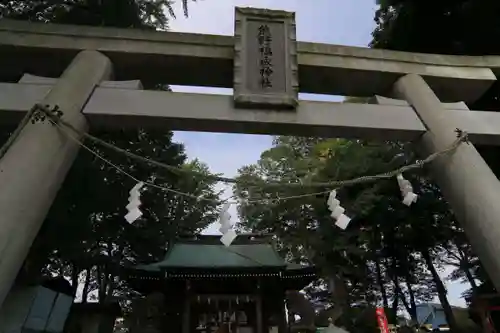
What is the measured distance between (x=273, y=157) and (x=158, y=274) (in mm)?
12873

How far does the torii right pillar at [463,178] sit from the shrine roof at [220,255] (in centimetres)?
564

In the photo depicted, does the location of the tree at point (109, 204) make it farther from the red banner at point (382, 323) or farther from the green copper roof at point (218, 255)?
the red banner at point (382, 323)

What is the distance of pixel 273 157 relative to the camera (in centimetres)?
2156

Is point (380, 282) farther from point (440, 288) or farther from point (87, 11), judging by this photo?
point (87, 11)

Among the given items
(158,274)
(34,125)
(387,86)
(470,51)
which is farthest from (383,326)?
(34,125)

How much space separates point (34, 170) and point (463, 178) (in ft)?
12.7

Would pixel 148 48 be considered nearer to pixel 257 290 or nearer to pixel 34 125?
pixel 34 125

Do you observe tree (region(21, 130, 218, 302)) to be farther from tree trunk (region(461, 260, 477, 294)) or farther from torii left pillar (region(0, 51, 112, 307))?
tree trunk (region(461, 260, 477, 294))

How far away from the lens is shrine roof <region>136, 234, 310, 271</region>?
9.52m

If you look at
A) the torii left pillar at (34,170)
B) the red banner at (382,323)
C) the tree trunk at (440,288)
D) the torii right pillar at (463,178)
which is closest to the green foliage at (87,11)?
the torii left pillar at (34,170)

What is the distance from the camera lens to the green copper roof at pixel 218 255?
9578 millimetres

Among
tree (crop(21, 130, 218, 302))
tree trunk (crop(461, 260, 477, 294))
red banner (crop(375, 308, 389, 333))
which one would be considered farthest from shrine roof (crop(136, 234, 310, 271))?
tree trunk (crop(461, 260, 477, 294))

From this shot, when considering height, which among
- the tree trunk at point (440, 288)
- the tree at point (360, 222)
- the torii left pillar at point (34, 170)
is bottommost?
the torii left pillar at point (34, 170)

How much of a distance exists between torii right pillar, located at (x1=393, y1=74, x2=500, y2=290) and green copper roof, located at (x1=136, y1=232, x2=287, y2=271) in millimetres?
5661
